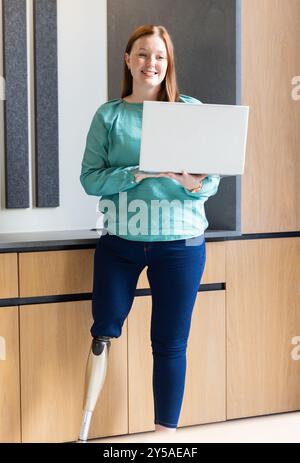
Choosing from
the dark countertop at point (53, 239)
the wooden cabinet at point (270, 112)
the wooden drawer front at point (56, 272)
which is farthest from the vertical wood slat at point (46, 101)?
the wooden cabinet at point (270, 112)

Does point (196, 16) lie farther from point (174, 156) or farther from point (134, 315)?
point (134, 315)

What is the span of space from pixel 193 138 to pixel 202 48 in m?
0.89

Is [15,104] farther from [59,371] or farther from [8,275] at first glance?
[59,371]

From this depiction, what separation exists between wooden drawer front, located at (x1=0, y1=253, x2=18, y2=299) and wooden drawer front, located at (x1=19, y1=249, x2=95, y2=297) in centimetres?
2

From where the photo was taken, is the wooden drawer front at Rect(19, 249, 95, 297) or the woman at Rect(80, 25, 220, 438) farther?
the wooden drawer front at Rect(19, 249, 95, 297)

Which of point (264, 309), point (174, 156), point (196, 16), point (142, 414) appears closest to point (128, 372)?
point (142, 414)

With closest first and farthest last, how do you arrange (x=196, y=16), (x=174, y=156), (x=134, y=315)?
1. (x=174, y=156)
2. (x=134, y=315)
3. (x=196, y=16)

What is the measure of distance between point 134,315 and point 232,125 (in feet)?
2.98

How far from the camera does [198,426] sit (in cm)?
320

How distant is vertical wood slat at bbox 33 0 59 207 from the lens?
3.19 metres

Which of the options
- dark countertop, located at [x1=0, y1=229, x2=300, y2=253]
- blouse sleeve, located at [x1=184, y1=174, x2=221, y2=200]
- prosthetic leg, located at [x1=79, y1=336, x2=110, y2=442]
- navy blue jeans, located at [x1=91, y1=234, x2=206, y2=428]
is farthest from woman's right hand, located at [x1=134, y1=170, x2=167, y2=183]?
prosthetic leg, located at [x1=79, y1=336, x2=110, y2=442]

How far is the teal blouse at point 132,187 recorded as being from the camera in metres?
2.64

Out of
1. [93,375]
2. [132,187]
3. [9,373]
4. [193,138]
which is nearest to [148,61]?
[193,138]

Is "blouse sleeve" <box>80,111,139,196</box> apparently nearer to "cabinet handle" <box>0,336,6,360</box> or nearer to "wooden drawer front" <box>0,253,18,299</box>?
"wooden drawer front" <box>0,253,18,299</box>
